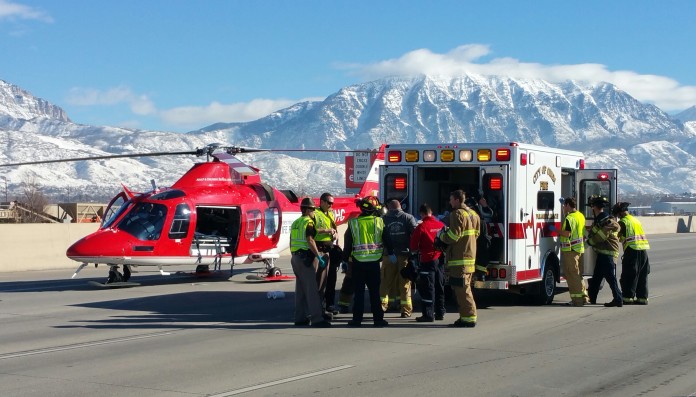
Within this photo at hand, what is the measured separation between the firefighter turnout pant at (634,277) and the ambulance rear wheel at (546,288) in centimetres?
119

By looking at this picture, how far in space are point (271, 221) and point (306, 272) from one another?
28.8 feet

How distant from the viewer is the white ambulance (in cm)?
1462

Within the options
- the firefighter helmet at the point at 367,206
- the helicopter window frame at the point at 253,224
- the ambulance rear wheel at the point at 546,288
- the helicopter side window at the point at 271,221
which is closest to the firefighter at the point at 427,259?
the firefighter helmet at the point at 367,206

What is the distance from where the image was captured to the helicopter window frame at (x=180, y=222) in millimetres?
19844

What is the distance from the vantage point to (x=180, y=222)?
20.0m

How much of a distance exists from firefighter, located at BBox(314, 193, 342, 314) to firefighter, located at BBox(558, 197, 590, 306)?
3.96m

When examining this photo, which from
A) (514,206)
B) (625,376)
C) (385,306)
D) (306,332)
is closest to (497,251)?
(514,206)

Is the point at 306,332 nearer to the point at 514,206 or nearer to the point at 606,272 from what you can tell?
the point at 514,206

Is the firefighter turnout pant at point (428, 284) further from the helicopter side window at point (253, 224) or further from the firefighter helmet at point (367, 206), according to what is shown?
the helicopter side window at point (253, 224)

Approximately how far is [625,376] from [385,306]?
5.47 m

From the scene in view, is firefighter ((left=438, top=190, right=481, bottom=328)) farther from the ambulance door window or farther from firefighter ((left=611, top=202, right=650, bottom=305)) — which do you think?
firefighter ((left=611, top=202, right=650, bottom=305))

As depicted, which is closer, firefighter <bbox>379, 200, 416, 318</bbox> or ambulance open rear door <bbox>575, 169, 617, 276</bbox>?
firefighter <bbox>379, 200, 416, 318</bbox>

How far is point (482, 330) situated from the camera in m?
13.0

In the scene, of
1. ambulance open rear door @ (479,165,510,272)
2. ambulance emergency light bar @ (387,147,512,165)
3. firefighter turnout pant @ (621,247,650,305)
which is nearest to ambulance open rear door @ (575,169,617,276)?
firefighter turnout pant @ (621,247,650,305)
